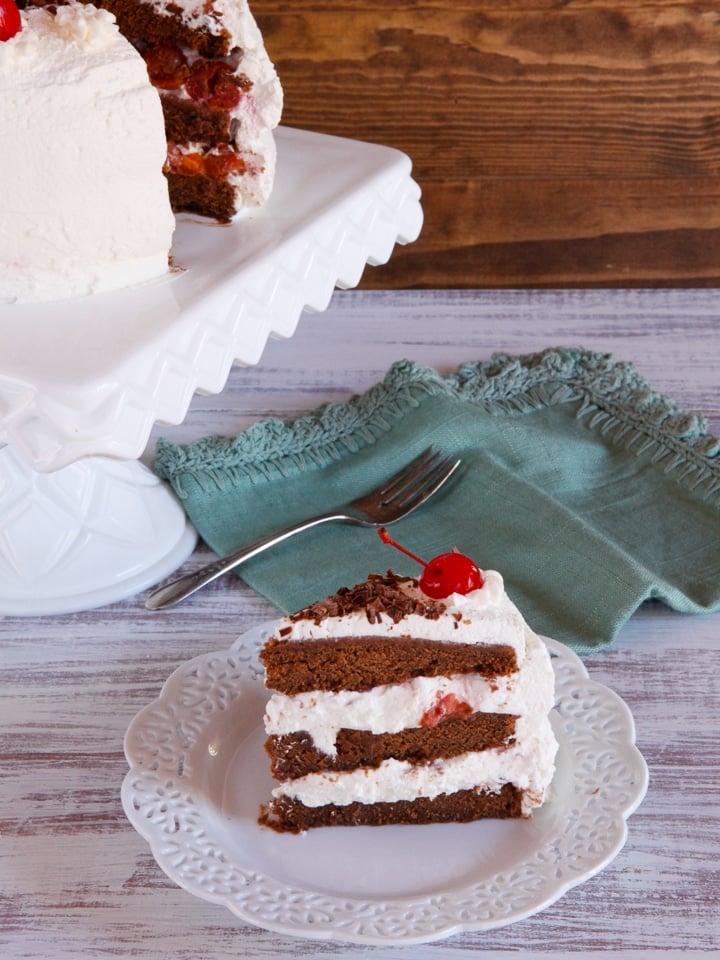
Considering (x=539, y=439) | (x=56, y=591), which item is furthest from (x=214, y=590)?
(x=539, y=439)

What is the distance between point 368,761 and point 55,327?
56cm

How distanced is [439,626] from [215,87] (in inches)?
32.7

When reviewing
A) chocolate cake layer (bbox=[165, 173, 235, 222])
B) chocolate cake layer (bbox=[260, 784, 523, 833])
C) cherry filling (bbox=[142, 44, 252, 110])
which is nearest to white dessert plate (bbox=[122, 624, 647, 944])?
chocolate cake layer (bbox=[260, 784, 523, 833])

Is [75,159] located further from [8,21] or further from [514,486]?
[514,486]

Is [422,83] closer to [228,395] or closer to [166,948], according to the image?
[228,395]

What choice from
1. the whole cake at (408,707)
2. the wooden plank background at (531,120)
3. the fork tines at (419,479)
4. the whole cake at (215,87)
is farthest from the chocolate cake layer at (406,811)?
the wooden plank background at (531,120)

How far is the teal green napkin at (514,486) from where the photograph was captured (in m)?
1.57

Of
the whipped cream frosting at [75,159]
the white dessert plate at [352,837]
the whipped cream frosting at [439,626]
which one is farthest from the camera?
the whipped cream frosting at [75,159]

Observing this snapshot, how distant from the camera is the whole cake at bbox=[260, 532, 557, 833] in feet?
3.99

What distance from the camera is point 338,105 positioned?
2438mm

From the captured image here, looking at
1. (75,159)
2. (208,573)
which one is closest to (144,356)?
(75,159)

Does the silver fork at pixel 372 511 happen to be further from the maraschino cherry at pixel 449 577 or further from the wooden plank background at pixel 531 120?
the wooden plank background at pixel 531 120

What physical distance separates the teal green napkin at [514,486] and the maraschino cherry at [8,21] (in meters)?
0.62

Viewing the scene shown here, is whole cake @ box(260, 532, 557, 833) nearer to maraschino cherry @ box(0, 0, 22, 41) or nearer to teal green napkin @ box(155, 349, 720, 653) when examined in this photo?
teal green napkin @ box(155, 349, 720, 653)
